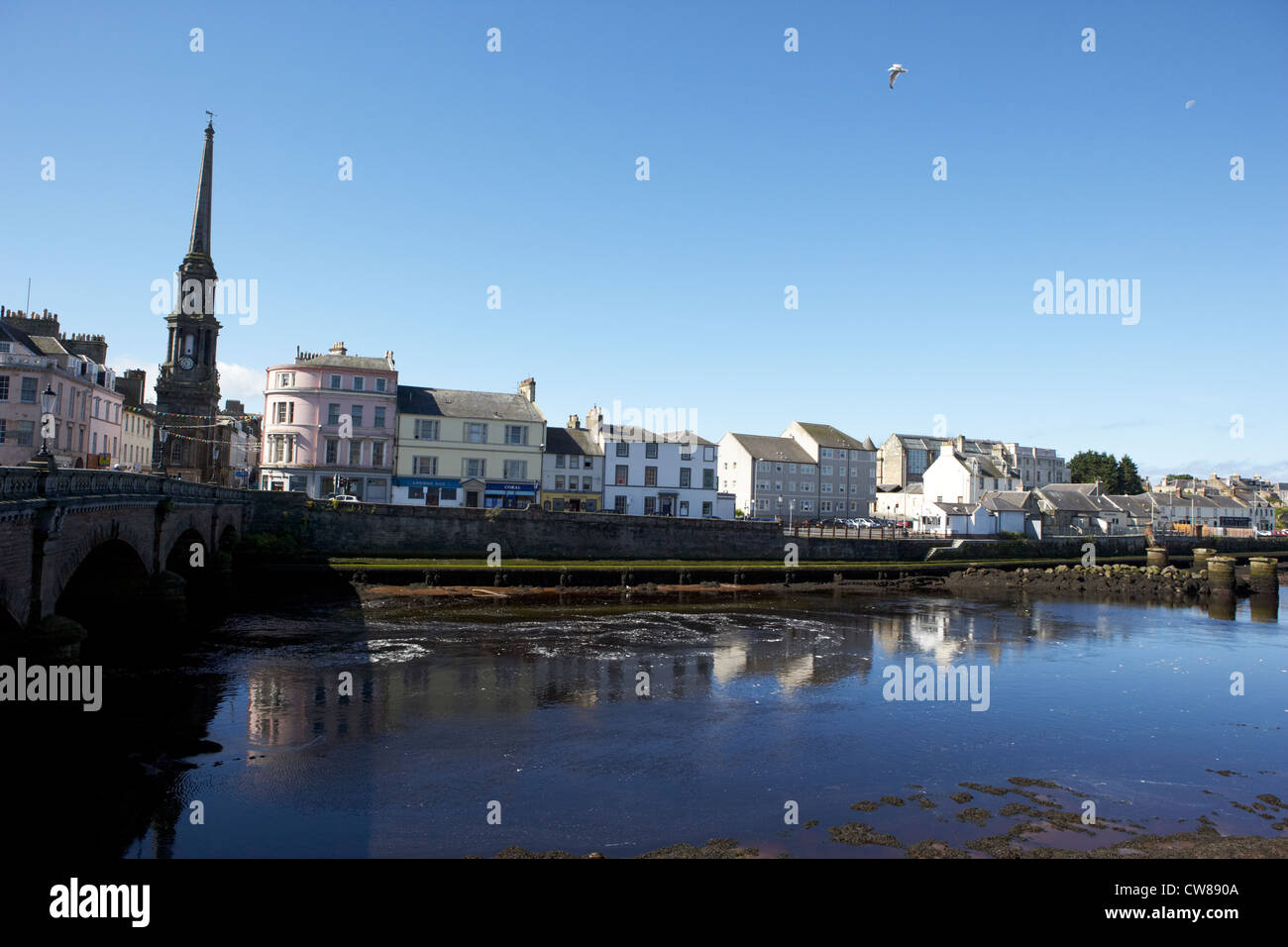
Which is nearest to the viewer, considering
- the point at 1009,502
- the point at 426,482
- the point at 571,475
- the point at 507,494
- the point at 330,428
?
the point at 330,428

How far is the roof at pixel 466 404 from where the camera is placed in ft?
221

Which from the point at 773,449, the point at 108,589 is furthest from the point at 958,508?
the point at 108,589

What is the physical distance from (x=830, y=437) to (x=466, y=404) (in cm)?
5493

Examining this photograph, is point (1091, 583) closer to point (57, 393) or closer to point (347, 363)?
point (347, 363)

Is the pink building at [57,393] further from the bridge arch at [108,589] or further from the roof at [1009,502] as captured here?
the roof at [1009,502]

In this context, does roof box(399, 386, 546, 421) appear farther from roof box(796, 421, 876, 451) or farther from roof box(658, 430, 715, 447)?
roof box(796, 421, 876, 451)

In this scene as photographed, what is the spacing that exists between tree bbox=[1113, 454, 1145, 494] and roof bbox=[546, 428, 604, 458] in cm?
11666

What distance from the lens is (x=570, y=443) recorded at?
74.9m

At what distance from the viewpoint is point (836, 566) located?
219 feet

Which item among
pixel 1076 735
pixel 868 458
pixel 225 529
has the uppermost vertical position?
pixel 868 458

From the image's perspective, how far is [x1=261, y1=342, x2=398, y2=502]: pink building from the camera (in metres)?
63.7
